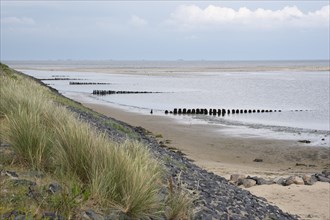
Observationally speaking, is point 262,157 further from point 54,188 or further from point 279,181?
point 54,188

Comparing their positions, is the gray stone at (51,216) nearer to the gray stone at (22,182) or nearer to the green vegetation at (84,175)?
the green vegetation at (84,175)

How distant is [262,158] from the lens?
18.2 m

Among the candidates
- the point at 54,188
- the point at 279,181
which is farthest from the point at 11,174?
the point at 279,181

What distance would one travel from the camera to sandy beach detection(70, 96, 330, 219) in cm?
1086

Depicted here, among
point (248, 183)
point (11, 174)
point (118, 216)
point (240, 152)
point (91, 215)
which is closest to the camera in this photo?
point (91, 215)

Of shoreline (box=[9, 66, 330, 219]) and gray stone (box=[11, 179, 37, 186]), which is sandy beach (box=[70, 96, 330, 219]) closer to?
shoreline (box=[9, 66, 330, 219])

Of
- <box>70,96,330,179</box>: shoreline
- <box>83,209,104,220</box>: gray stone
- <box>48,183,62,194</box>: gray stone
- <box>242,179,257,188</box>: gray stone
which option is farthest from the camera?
<box>70,96,330,179</box>: shoreline

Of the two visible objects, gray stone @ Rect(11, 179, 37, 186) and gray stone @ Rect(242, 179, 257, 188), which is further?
gray stone @ Rect(242, 179, 257, 188)

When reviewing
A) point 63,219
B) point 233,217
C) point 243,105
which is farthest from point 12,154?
point 243,105

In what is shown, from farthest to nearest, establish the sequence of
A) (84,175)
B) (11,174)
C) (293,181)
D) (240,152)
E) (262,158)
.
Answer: (240,152), (262,158), (293,181), (84,175), (11,174)

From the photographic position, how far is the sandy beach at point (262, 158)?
428 inches

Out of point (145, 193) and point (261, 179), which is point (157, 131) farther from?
point (145, 193)

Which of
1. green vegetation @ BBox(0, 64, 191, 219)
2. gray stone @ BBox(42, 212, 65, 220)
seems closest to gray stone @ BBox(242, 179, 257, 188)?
A: green vegetation @ BBox(0, 64, 191, 219)

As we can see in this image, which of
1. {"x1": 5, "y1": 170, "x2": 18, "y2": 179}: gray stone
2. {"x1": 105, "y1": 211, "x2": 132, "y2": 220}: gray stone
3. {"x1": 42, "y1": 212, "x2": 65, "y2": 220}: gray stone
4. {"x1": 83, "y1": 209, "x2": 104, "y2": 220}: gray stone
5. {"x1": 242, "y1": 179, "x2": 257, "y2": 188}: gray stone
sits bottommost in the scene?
{"x1": 242, "y1": 179, "x2": 257, "y2": 188}: gray stone
